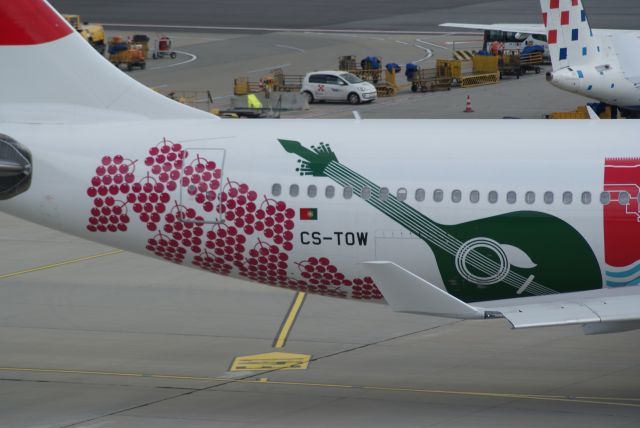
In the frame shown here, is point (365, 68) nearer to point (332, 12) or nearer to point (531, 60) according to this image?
point (531, 60)

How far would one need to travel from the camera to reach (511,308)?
24.9 metres

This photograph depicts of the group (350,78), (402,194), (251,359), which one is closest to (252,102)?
(350,78)

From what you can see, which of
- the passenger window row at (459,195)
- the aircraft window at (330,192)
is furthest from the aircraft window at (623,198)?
the aircraft window at (330,192)

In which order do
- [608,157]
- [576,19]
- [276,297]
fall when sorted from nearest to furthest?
1. [608,157]
2. [276,297]
3. [576,19]

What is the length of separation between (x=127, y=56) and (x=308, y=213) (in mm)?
70910

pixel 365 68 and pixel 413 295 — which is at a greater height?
pixel 413 295

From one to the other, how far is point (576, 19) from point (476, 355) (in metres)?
32.3

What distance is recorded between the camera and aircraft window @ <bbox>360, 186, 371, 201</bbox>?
2711 centimetres

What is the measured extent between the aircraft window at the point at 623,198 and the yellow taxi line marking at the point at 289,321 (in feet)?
26.3

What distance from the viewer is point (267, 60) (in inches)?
3858

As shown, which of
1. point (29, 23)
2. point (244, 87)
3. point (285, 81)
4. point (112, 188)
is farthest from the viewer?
point (285, 81)

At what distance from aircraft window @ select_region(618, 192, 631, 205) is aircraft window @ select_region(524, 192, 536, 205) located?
5.37 feet

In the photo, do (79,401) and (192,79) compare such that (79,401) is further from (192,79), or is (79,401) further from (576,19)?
(192,79)

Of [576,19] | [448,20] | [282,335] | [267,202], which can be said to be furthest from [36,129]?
[448,20]
